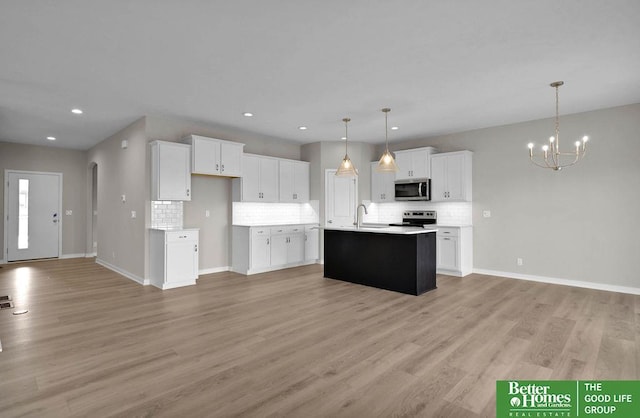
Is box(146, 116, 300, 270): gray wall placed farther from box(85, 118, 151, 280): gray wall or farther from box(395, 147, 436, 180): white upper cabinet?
box(395, 147, 436, 180): white upper cabinet

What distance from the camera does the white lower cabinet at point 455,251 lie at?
6.21 m

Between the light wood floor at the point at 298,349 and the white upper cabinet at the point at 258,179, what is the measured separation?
215 cm

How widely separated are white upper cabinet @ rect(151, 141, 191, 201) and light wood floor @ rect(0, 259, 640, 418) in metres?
1.55

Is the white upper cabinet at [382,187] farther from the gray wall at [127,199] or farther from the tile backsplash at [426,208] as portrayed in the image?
the gray wall at [127,199]

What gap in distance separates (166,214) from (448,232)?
16.3 feet

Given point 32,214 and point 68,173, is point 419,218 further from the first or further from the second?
point 32,214

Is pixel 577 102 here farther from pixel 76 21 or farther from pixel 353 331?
pixel 76 21

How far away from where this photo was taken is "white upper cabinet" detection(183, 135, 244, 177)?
5.81 m

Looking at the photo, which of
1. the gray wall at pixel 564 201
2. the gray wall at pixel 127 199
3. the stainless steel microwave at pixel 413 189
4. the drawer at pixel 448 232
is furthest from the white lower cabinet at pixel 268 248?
the gray wall at pixel 564 201

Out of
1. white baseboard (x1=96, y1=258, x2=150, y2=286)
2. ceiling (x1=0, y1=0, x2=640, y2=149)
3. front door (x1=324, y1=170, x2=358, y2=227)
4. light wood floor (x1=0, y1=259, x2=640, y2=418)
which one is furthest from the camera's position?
front door (x1=324, y1=170, x2=358, y2=227)

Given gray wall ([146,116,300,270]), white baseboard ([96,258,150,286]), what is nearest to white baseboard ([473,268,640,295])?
gray wall ([146,116,300,270])

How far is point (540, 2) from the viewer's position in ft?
8.48

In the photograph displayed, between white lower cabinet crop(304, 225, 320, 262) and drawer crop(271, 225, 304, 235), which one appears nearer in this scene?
drawer crop(271, 225, 304, 235)

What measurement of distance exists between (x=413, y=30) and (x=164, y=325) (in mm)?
3713
